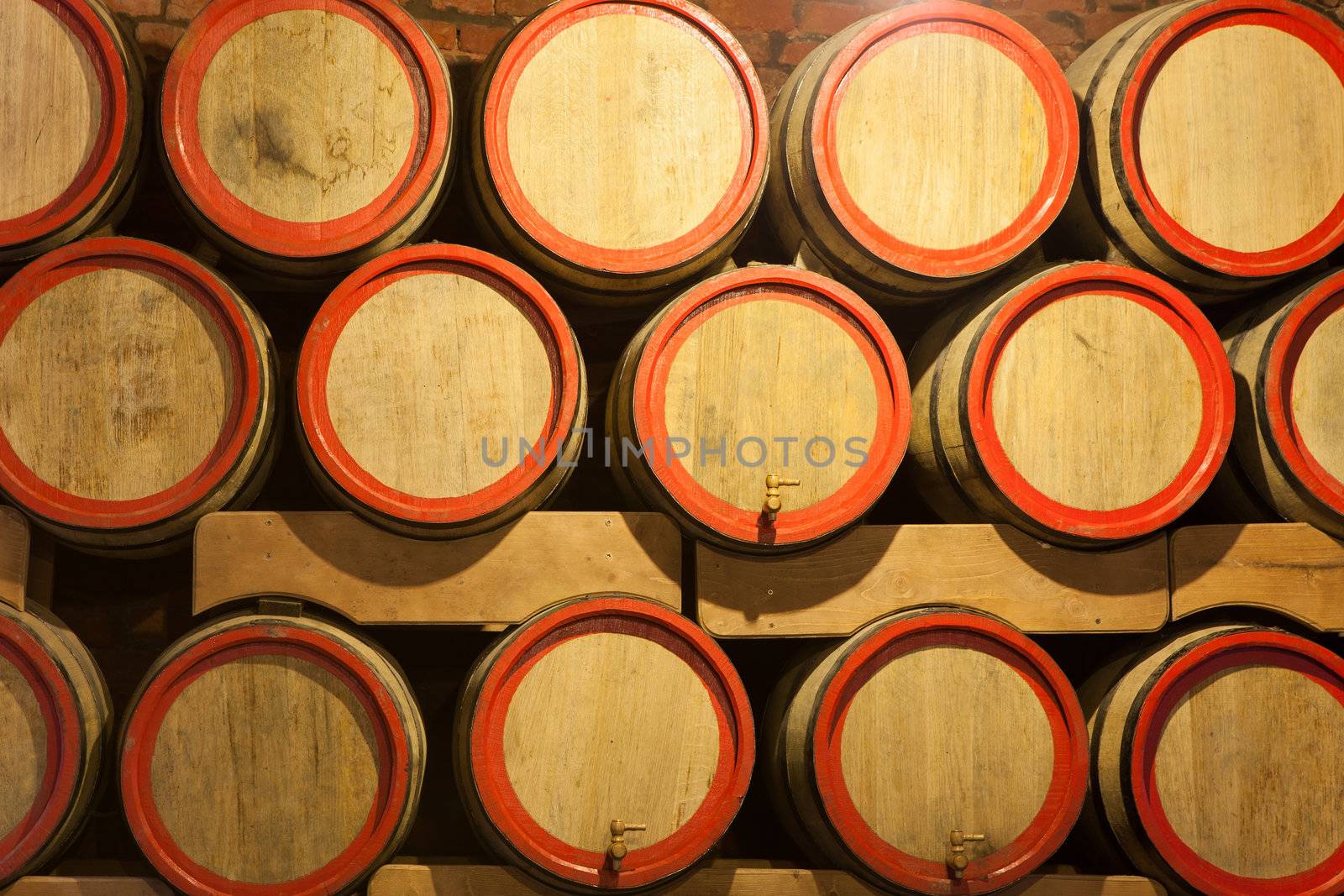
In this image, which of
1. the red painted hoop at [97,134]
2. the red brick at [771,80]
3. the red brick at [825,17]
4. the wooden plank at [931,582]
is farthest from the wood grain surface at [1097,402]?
the red painted hoop at [97,134]

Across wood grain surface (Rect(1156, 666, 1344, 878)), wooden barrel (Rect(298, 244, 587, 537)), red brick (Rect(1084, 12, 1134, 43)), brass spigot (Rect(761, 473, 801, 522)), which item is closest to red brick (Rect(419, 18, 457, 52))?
wooden barrel (Rect(298, 244, 587, 537))

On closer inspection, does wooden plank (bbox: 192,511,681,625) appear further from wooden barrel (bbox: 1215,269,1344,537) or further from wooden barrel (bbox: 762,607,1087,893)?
wooden barrel (bbox: 1215,269,1344,537)

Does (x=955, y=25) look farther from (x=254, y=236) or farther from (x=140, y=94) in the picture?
(x=140, y=94)

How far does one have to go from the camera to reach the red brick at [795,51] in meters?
2.78

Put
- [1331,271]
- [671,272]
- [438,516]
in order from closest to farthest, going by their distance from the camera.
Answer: [438,516], [671,272], [1331,271]

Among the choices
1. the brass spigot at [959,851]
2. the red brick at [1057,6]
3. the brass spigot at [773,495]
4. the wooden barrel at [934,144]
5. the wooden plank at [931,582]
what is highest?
the red brick at [1057,6]

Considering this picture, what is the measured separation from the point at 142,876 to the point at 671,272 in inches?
65.9

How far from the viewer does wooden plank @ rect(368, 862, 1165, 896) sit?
6.81 ft

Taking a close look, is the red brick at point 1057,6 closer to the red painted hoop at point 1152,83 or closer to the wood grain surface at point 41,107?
the red painted hoop at point 1152,83

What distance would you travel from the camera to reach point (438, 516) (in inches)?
79.9

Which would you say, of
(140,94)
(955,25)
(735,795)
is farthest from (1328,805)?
(140,94)

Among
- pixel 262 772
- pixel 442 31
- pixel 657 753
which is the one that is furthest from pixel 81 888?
pixel 442 31

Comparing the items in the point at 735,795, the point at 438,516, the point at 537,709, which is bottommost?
the point at 735,795

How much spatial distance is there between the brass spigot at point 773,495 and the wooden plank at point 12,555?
1.57 meters
